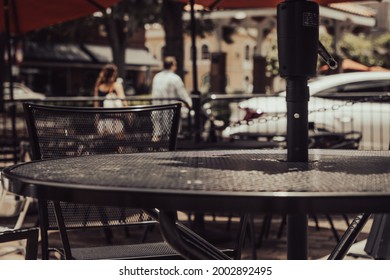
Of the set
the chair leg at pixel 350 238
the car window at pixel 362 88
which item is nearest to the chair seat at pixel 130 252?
the chair leg at pixel 350 238

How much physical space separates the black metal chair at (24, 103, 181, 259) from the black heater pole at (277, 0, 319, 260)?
758 mm

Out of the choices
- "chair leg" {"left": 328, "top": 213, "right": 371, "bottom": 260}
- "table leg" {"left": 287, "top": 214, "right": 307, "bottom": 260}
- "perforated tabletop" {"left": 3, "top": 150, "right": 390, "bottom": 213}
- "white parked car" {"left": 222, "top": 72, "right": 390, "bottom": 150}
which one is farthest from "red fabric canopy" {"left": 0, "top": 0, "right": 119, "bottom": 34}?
"table leg" {"left": 287, "top": 214, "right": 307, "bottom": 260}

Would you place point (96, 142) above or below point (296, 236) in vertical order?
above

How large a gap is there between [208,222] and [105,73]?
3.49m

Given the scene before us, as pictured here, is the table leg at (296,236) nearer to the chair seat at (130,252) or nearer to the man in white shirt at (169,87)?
the chair seat at (130,252)

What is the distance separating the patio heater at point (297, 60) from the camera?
2.02m

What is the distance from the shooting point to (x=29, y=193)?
1739 millimetres

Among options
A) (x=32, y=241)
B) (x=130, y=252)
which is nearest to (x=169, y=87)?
(x=130, y=252)

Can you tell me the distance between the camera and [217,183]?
171cm

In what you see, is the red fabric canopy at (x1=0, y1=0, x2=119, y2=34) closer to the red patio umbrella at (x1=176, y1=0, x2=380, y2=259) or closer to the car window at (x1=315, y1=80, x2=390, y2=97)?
the car window at (x1=315, y1=80, x2=390, y2=97)

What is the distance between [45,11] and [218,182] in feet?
20.0

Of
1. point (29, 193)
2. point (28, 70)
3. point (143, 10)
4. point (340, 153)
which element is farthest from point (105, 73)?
point (28, 70)

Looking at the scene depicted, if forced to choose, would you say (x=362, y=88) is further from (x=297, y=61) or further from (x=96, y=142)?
(x=297, y=61)

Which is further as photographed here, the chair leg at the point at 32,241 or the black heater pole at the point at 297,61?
the chair leg at the point at 32,241
